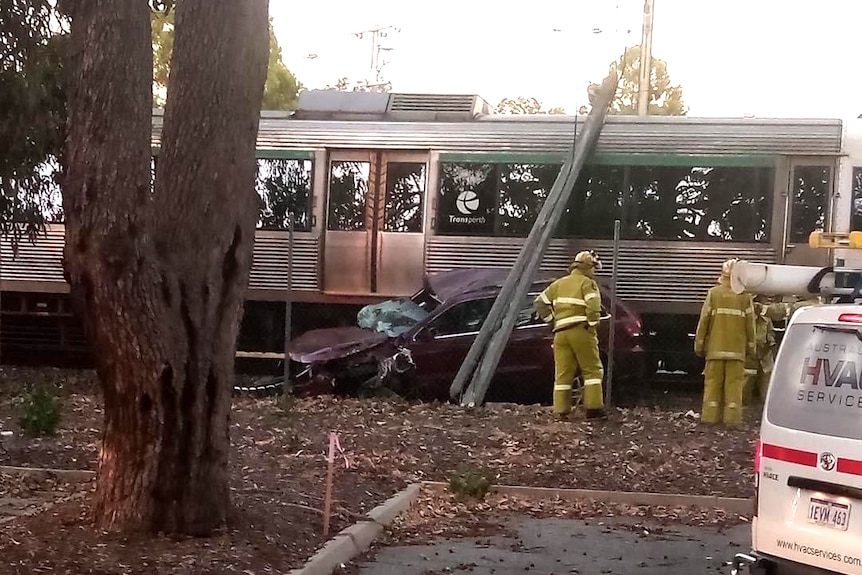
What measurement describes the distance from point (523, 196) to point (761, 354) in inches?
165

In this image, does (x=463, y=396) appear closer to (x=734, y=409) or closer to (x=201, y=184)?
(x=734, y=409)

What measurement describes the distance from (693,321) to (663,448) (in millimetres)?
5155

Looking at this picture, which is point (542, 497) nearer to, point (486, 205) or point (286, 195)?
point (486, 205)

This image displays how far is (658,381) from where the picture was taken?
1625cm

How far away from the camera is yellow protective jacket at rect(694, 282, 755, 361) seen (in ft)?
40.1

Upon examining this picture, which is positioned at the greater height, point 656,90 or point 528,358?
point 656,90

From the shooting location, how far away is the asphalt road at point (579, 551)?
7.27 metres

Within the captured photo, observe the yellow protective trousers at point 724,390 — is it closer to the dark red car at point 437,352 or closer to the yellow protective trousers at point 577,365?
the yellow protective trousers at point 577,365

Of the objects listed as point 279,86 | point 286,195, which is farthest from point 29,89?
point 279,86

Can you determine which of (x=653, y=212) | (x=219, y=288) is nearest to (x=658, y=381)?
(x=653, y=212)

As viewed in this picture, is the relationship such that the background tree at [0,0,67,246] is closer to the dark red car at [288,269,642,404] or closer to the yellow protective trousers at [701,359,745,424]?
the dark red car at [288,269,642,404]

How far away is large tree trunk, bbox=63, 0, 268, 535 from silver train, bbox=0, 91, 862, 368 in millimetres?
8680

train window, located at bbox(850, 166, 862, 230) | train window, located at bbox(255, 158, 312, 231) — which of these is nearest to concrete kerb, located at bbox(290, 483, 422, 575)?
train window, located at bbox(255, 158, 312, 231)

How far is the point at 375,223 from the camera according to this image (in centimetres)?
1652
